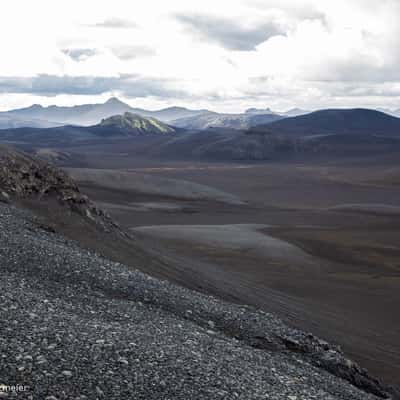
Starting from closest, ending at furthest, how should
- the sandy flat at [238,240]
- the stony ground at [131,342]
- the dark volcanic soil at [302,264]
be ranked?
the stony ground at [131,342] < the dark volcanic soil at [302,264] < the sandy flat at [238,240]

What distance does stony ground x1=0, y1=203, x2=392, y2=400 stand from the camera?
343 inches

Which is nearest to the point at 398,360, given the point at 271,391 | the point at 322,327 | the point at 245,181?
the point at 322,327

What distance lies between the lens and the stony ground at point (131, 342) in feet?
28.6

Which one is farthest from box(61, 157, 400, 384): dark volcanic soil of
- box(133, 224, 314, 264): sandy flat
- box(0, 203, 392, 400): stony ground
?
box(0, 203, 392, 400): stony ground

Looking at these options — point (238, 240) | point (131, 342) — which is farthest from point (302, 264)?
point (131, 342)

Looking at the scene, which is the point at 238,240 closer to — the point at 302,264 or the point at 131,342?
the point at 302,264

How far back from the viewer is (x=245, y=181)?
99.8m

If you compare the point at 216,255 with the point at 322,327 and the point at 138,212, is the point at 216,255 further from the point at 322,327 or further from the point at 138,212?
the point at 138,212

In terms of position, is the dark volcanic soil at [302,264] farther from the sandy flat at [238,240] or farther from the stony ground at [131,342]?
the stony ground at [131,342]

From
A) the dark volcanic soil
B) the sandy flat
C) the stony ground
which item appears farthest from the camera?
the sandy flat

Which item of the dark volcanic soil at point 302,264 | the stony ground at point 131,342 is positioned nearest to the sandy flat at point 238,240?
the dark volcanic soil at point 302,264

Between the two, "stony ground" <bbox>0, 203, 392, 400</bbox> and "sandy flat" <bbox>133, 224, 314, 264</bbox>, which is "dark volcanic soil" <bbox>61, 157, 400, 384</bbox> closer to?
"sandy flat" <bbox>133, 224, 314, 264</bbox>

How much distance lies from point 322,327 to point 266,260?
12908mm

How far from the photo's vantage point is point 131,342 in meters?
10.4
